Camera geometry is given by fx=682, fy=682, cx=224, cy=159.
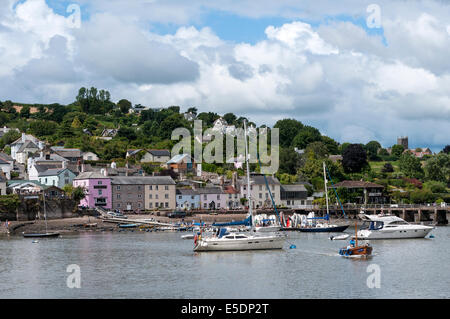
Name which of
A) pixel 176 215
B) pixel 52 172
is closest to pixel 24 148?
pixel 52 172

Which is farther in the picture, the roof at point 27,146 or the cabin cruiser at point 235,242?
the roof at point 27,146

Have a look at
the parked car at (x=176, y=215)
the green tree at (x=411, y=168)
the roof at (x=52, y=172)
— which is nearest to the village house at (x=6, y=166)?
the roof at (x=52, y=172)

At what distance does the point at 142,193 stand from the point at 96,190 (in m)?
7.94

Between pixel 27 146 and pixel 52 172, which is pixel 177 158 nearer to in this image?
pixel 52 172

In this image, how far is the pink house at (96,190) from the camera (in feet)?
367

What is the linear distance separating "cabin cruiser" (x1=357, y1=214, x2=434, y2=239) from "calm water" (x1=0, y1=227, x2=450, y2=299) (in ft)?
9.10

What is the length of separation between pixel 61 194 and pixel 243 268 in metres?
60.3

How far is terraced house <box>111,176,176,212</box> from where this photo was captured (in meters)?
114

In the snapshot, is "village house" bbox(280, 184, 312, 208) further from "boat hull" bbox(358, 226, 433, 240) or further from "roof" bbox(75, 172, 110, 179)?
"boat hull" bbox(358, 226, 433, 240)

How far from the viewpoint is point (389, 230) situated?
76500mm

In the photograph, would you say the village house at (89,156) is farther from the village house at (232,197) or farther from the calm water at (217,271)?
the calm water at (217,271)

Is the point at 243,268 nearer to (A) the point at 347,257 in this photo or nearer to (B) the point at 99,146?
(A) the point at 347,257

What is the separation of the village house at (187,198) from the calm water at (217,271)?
45605mm
